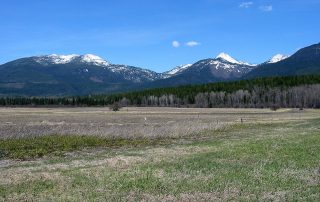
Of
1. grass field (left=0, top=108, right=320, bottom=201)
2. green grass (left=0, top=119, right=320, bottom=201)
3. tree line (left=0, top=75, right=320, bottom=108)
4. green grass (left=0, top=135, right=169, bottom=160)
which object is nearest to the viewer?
green grass (left=0, top=119, right=320, bottom=201)

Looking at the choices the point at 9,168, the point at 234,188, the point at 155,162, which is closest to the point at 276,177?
the point at 234,188

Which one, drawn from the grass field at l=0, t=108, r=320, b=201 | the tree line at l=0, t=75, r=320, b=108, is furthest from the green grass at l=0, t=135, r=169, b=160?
the tree line at l=0, t=75, r=320, b=108

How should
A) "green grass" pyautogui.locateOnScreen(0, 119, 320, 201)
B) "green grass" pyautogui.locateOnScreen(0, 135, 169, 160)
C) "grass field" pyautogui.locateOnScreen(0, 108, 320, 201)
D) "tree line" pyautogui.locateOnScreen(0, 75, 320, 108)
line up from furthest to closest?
"tree line" pyautogui.locateOnScreen(0, 75, 320, 108) → "green grass" pyautogui.locateOnScreen(0, 135, 169, 160) → "grass field" pyautogui.locateOnScreen(0, 108, 320, 201) → "green grass" pyautogui.locateOnScreen(0, 119, 320, 201)

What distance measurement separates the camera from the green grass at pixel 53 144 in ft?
114

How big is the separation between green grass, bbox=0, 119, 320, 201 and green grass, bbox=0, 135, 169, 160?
7269 millimetres

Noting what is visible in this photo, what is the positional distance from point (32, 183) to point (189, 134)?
31.2 meters

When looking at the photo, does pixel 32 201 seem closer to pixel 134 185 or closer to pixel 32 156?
pixel 134 185

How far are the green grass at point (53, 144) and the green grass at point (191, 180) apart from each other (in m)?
7.27

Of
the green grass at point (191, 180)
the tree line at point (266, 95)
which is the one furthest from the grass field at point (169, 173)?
the tree line at point (266, 95)

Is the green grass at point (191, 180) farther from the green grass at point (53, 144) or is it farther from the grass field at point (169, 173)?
the green grass at point (53, 144)

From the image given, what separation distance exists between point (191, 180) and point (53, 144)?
893 inches

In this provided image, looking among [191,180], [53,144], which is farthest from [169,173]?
[53,144]

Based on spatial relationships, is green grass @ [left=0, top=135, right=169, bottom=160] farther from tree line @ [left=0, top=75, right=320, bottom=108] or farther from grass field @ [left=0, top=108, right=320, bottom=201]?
tree line @ [left=0, top=75, right=320, bottom=108]

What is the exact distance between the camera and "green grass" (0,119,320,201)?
17516mm
